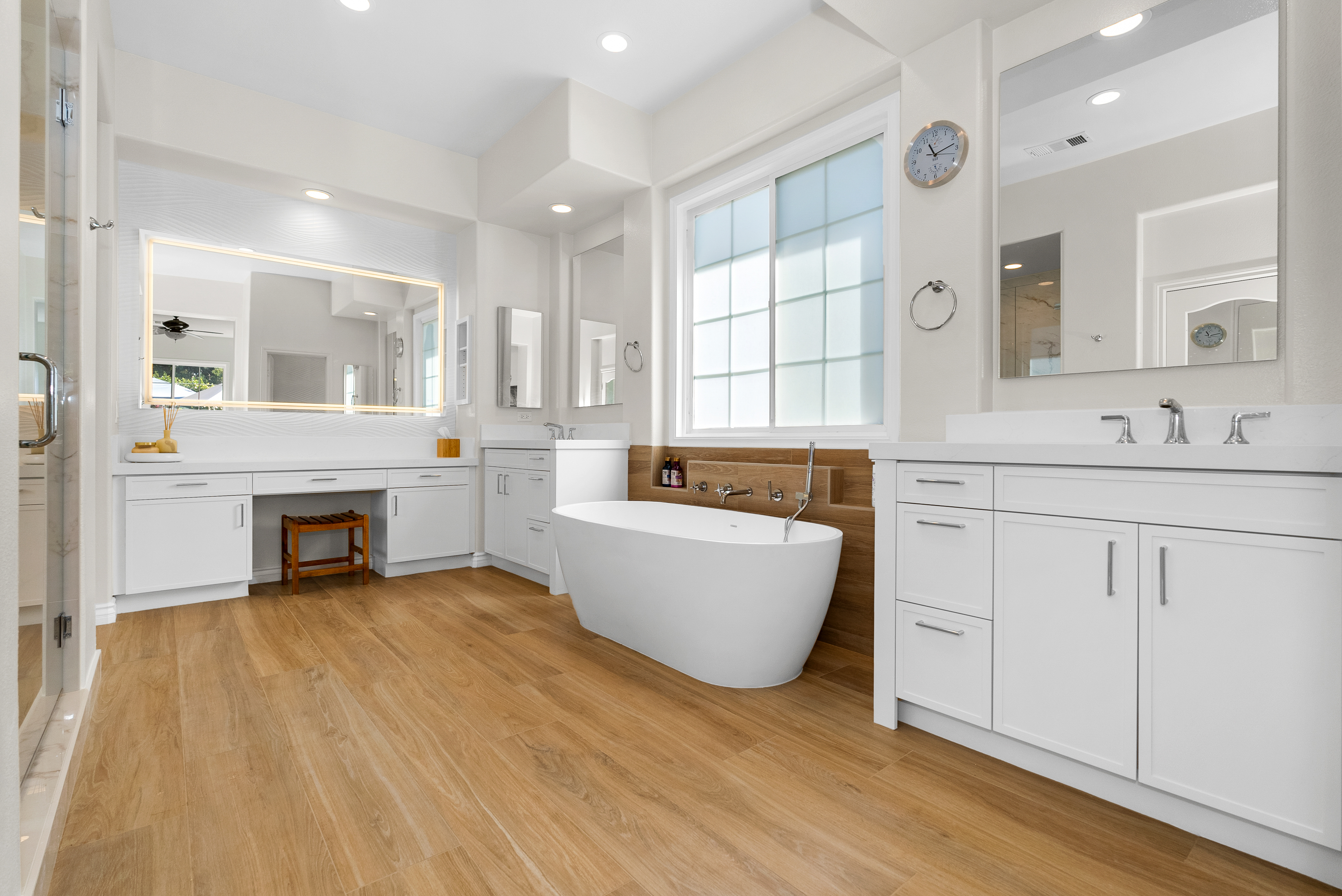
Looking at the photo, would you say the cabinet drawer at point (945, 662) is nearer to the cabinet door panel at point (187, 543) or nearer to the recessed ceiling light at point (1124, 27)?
the recessed ceiling light at point (1124, 27)

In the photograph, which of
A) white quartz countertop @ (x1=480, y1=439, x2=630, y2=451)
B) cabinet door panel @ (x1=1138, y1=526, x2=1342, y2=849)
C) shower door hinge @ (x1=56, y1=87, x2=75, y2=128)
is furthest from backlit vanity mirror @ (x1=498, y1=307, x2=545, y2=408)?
cabinet door panel @ (x1=1138, y1=526, x2=1342, y2=849)

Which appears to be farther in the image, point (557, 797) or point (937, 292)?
point (937, 292)

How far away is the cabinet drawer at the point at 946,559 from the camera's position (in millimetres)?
1784

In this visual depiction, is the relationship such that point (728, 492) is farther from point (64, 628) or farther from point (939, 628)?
point (64, 628)

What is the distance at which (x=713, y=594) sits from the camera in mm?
2225

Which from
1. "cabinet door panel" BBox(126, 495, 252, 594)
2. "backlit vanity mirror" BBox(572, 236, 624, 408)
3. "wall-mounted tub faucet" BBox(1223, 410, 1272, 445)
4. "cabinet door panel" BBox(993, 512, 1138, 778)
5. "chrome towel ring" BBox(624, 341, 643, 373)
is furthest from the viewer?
"backlit vanity mirror" BBox(572, 236, 624, 408)

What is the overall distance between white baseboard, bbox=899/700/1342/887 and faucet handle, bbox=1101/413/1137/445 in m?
0.83

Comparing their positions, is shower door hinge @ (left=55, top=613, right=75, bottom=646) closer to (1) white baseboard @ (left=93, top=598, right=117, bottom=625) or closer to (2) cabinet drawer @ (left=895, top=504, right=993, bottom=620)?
(1) white baseboard @ (left=93, top=598, right=117, bottom=625)

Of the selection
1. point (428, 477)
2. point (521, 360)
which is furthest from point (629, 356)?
point (428, 477)

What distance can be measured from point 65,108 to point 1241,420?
343 cm

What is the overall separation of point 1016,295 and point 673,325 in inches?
76.8

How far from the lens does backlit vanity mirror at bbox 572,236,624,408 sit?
4.43 meters

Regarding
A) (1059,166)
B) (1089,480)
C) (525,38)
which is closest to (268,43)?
(525,38)

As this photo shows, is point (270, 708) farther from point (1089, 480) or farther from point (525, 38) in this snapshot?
point (525, 38)
